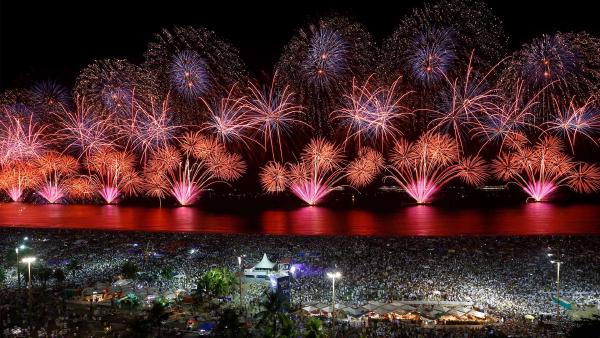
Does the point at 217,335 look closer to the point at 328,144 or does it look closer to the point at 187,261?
the point at 187,261

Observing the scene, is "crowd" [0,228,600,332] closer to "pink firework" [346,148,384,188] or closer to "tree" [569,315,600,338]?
"tree" [569,315,600,338]

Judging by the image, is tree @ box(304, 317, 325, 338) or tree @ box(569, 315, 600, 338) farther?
tree @ box(304, 317, 325, 338)

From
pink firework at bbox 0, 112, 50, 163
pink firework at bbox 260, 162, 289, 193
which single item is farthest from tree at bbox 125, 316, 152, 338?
pink firework at bbox 0, 112, 50, 163

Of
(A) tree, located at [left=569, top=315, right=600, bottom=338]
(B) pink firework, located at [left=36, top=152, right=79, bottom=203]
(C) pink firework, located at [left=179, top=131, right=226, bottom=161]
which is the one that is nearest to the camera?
(A) tree, located at [left=569, top=315, right=600, bottom=338]

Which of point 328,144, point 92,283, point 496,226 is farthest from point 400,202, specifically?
point 92,283

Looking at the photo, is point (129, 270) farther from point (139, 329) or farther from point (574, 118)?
point (574, 118)

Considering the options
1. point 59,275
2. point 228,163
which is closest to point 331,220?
point 228,163

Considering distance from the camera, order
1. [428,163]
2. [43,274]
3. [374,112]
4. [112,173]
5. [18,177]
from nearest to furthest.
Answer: [43,274], [374,112], [428,163], [112,173], [18,177]
